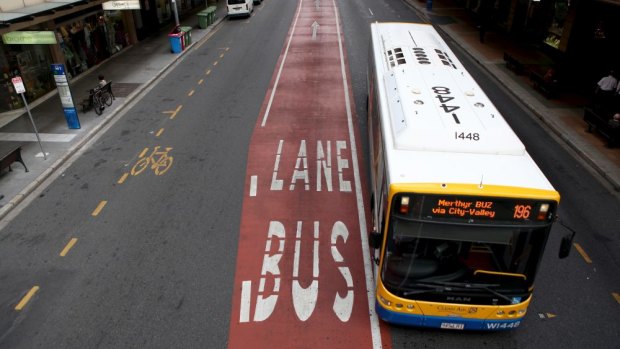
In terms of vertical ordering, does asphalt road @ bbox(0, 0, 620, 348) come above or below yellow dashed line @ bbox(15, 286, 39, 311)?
above

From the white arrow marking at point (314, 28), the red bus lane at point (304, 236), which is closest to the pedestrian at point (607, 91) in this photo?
the red bus lane at point (304, 236)

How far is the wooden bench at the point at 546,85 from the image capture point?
18.6 meters

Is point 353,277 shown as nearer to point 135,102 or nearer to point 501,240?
point 501,240

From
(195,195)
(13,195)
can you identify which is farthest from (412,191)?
(13,195)

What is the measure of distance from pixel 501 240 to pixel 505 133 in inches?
91.5

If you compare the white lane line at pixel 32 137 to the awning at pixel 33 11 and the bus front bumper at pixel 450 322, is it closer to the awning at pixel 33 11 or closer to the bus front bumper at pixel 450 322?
the awning at pixel 33 11

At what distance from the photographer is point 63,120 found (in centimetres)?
1734

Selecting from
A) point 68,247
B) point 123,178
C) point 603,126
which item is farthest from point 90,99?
point 603,126

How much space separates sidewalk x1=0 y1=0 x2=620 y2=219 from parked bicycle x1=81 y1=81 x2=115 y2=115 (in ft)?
0.90

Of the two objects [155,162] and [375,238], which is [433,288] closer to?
[375,238]

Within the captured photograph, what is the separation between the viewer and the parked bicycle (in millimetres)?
17688

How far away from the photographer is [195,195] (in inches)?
491

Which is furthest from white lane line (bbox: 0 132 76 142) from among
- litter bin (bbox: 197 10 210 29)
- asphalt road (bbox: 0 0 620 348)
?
litter bin (bbox: 197 10 210 29)

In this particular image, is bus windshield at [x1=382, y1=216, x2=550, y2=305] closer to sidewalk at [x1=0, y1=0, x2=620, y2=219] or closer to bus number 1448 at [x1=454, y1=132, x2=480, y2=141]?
bus number 1448 at [x1=454, y1=132, x2=480, y2=141]
